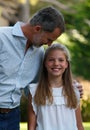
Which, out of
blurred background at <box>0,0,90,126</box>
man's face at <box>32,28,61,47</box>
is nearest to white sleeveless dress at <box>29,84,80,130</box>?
man's face at <box>32,28,61,47</box>

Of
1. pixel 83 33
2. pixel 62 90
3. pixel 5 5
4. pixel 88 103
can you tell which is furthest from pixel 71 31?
pixel 62 90

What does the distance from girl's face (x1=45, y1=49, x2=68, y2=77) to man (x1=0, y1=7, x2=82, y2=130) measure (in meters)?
0.16

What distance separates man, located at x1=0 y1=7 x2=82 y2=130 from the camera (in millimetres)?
4371

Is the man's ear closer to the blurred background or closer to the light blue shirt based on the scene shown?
the light blue shirt

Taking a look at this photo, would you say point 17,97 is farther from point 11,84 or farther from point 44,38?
point 44,38

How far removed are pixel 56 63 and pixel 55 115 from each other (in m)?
0.44

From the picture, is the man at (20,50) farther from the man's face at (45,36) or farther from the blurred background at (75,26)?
the blurred background at (75,26)

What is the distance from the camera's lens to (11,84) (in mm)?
4441

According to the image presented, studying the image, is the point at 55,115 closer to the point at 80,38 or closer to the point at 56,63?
the point at 56,63

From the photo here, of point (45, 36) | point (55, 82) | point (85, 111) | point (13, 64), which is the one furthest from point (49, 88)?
point (85, 111)

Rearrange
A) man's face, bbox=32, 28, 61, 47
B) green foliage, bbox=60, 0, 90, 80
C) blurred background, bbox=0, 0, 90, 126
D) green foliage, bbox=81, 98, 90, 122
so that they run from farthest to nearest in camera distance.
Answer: blurred background, bbox=0, 0, 90, 126
green foliage, bbox=60, 0, 90, 80
green foliage, bbox=81, 98, 90, 122
man's face, bbox=32, 28, 61, 47

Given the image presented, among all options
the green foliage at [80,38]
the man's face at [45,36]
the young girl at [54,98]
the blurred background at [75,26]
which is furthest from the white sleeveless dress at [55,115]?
the green foliage at [80,38]

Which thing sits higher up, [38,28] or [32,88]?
[38,28]

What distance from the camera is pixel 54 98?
15.5 feet
